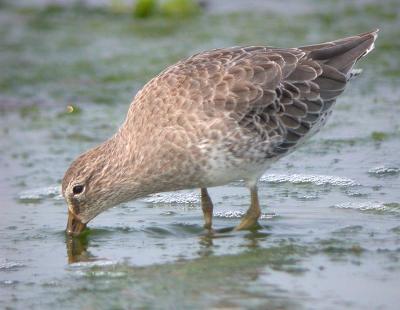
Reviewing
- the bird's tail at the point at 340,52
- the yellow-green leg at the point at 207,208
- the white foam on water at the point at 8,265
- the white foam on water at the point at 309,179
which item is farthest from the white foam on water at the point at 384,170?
the white foam on water at the point at 8,265

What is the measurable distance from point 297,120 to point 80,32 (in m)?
7.11

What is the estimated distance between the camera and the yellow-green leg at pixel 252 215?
8594 mm

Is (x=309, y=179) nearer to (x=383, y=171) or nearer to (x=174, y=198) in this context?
(x=383, y=171)

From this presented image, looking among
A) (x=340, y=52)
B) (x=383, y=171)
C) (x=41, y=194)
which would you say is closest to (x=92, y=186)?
(x=41, y=194)

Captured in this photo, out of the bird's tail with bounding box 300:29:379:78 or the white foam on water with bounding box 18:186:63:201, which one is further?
the white foam on water with bounding box 18:186:63:201

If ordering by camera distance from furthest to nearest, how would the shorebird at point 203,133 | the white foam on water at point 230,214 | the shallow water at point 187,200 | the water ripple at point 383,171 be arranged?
1. the water ripple at point 383,171
2. the white foam on water at point 230,214
3. the shorebird at point 203,133
4. the shallow water at point 187,200

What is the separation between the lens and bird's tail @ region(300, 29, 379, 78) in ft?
30.3

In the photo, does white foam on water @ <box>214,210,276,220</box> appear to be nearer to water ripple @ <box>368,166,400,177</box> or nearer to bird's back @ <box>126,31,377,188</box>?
bird's back @ <box>126,31,377,188</box>

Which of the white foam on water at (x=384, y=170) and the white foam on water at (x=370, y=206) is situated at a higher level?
the white foam on water at (x=384, y=170)

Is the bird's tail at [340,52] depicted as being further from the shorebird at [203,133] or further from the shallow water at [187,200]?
the shallow water at [187,200]

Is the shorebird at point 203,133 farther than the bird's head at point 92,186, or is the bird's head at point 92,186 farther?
the bird's head at point 92,186

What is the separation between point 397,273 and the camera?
7.20m

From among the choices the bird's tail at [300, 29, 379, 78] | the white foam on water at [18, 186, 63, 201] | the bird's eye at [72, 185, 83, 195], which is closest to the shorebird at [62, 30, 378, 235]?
the bird's eye at [72, 185, 83, 195]

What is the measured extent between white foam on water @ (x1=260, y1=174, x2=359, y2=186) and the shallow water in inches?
0.7
